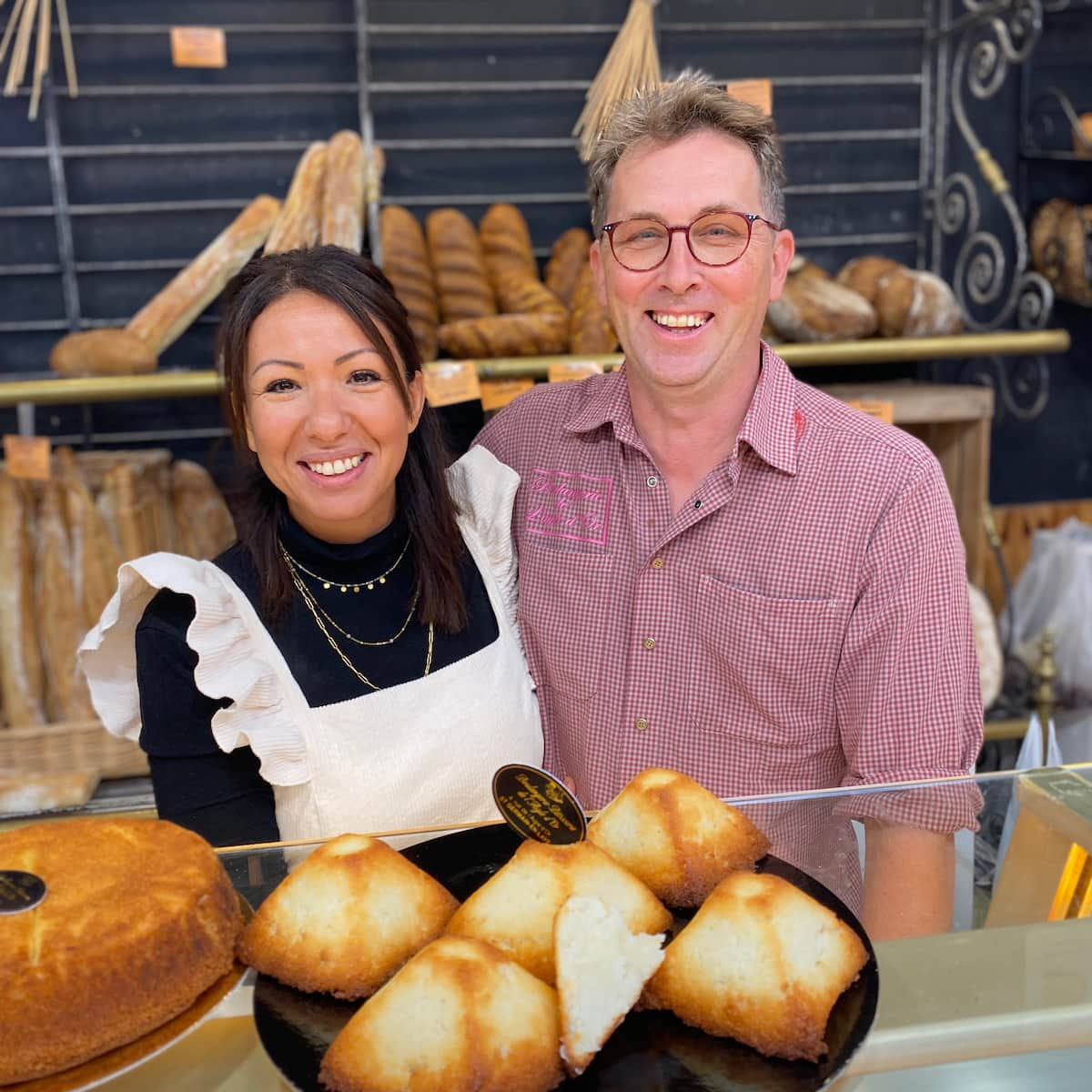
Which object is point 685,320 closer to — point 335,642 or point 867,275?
point 335,642

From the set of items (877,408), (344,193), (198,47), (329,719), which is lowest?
(329,719)

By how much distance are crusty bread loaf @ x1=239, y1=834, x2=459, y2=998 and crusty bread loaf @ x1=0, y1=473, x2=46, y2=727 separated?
1.84 meters

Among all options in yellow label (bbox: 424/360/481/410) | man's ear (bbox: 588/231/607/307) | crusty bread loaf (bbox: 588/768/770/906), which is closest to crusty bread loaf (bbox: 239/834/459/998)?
crusty bread loaf (bbox: 588/768/770/906)

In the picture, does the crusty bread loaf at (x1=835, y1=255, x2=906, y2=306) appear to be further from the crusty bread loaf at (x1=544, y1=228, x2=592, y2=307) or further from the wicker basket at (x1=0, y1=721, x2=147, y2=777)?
the wicker basket at (x1=0, y1=721, x2=147, y2=777)

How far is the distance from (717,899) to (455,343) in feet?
5.79

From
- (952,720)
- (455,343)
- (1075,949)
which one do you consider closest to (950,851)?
(1075,949)

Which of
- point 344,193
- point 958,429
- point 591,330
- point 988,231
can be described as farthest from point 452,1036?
point 988,231

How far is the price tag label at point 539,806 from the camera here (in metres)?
0.81

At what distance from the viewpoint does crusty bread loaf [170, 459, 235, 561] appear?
2.57 meters

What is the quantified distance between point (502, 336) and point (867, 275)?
2.99 ft

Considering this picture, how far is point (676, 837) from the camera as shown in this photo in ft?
2.71

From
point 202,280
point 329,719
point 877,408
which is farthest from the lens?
point 202,280

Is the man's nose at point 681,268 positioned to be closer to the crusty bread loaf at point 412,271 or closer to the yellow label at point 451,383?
the yellow label at point 451,383

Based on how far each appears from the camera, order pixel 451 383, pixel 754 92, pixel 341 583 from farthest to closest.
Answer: pixel 754 92
pixel 451 383
pixel 341 583
